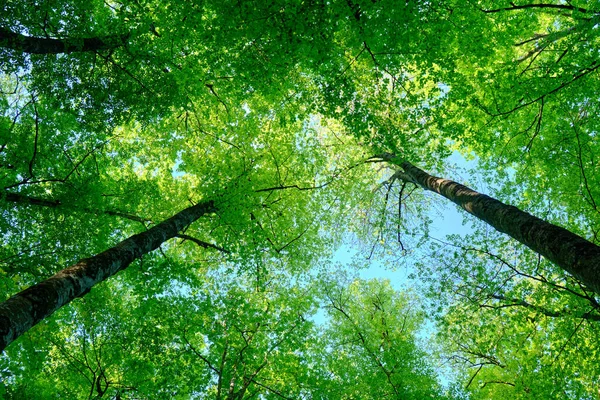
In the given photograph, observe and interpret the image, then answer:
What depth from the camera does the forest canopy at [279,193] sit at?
673 cm

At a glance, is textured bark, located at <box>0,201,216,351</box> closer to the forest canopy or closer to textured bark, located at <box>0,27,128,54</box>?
the forest canopy

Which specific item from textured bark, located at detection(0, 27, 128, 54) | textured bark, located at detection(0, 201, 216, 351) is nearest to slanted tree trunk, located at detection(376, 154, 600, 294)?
textured bark, located at detection(0, 201, 216, 351)

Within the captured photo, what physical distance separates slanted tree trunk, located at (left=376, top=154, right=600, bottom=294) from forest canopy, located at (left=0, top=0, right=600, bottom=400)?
4 cm

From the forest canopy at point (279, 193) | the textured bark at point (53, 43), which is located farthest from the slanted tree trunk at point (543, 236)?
the textured bark at point (53, 43)

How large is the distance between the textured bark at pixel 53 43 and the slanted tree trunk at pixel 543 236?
7716mm

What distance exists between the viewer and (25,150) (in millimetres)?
7281

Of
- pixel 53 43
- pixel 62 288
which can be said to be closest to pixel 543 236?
pixel 62 288

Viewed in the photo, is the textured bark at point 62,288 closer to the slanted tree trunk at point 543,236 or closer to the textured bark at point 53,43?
the textured bark at point 53,43

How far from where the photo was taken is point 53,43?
6.94m

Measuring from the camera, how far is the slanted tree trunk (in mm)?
4336

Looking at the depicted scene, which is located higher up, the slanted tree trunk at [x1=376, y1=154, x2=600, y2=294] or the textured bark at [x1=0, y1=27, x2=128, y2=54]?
the textured bark at [x1=0, y1=27, x2=128, y2=54]

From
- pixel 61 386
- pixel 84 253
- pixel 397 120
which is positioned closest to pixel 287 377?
pixel 84 253

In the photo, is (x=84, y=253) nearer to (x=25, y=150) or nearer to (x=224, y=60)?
(x=25, y=150)

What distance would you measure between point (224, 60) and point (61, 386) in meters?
12.0
